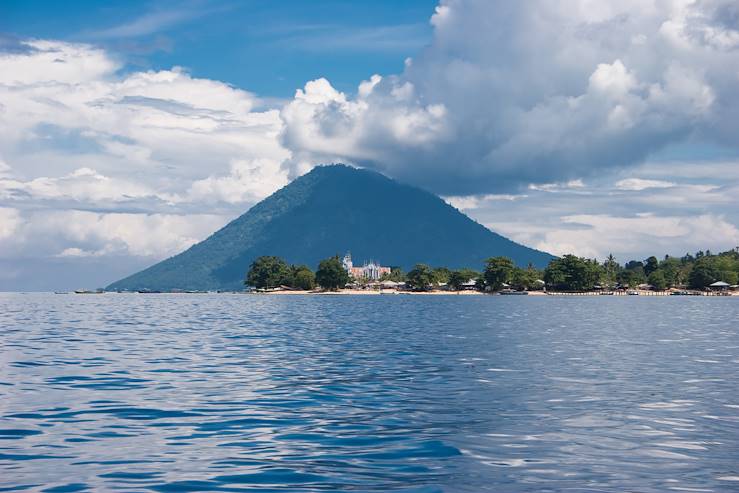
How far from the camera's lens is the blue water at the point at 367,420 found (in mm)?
15195

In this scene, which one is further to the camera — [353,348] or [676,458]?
[353,348]

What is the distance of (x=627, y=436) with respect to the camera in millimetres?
19312

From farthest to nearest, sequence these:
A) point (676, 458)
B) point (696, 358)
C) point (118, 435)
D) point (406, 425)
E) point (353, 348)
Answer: point (353, 348) → point (696, 358) → point (406, 425) → point (118, 435) → point (676, 458)

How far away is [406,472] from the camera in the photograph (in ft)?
51.1

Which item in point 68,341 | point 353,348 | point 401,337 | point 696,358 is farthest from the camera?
point 401,337

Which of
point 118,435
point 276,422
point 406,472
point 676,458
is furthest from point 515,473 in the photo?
point 118,435

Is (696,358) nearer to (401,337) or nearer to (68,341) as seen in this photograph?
(401,337)

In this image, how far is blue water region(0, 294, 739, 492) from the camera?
15195 mm

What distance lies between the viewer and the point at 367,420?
21734mm

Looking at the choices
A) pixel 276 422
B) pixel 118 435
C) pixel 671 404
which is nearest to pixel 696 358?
pixel 671 404

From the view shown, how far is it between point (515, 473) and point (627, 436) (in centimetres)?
529

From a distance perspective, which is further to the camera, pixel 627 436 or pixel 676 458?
pixel 627 436

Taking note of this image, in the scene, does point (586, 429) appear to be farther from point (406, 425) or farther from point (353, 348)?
point (353, 348)

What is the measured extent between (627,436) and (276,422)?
9.65m
